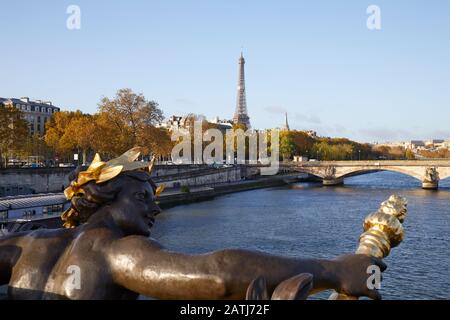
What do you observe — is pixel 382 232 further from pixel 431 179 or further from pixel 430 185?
pixel 431 179

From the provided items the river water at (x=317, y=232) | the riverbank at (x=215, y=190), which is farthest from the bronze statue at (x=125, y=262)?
the riverbank at (x=215, y=190)

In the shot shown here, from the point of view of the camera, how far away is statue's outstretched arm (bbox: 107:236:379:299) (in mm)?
1834

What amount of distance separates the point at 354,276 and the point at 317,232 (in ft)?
68.9

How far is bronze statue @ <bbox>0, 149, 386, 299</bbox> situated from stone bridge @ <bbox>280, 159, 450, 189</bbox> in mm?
50005

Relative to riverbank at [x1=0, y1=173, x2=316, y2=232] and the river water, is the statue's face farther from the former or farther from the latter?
riverbank at [x1=0, y1=173, x2=316, y2=232]

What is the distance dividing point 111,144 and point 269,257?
3776 cm

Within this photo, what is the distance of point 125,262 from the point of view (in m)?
2.00

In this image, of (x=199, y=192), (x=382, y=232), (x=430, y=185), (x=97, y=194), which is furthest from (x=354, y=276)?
(x=430, y=185)

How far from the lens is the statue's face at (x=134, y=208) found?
2.32 metres

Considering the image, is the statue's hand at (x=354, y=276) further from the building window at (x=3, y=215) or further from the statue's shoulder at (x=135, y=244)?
the building window at (x=3, y=215)

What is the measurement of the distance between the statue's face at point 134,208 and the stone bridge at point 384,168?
4993 centimetres
